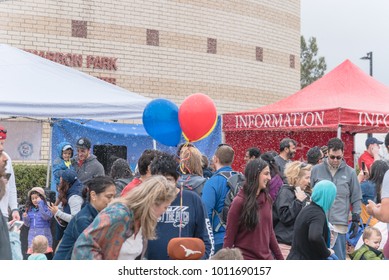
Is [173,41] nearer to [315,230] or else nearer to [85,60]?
→ [85,60]

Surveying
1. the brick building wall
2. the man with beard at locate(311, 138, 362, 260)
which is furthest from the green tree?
the man with beard at locate(311, 138, 362, 260)

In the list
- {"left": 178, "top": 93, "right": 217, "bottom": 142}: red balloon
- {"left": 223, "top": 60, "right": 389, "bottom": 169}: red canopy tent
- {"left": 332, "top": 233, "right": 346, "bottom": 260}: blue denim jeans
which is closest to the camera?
{"left": 178, "top": 93, "right": 217, "bottom": 142}: red balloon

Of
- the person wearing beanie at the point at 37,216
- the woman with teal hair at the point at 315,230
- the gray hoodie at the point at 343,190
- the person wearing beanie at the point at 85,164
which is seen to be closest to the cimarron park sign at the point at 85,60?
the person wearing beanie at the point at 85,164

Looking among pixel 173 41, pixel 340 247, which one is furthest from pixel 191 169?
pixel 173 41

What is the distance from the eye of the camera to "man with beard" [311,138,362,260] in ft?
27.6

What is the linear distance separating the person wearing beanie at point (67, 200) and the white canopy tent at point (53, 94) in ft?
4.64

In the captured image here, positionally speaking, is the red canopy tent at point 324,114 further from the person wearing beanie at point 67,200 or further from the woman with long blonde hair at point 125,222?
the woman with long blonde hair at point 125,222

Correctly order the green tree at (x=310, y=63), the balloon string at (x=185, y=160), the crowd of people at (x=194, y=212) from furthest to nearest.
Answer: the green tree at (x=310, y=63) < the balloon string at (x=185, y=160) < the crowd of people at (x=194, y=212)

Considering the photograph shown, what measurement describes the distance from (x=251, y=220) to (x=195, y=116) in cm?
164

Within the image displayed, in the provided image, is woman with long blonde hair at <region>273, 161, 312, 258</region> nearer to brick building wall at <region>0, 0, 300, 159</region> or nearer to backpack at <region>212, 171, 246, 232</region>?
backpack at <region>212, 171, 246, 232</region>

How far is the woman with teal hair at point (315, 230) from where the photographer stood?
571 cm

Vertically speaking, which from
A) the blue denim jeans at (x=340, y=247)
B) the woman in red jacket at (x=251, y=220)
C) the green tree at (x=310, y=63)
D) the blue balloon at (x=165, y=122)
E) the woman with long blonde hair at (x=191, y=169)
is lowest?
the blue denim jeans at (x=340, y=247)

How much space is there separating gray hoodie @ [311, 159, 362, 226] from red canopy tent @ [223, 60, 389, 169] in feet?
10.4
